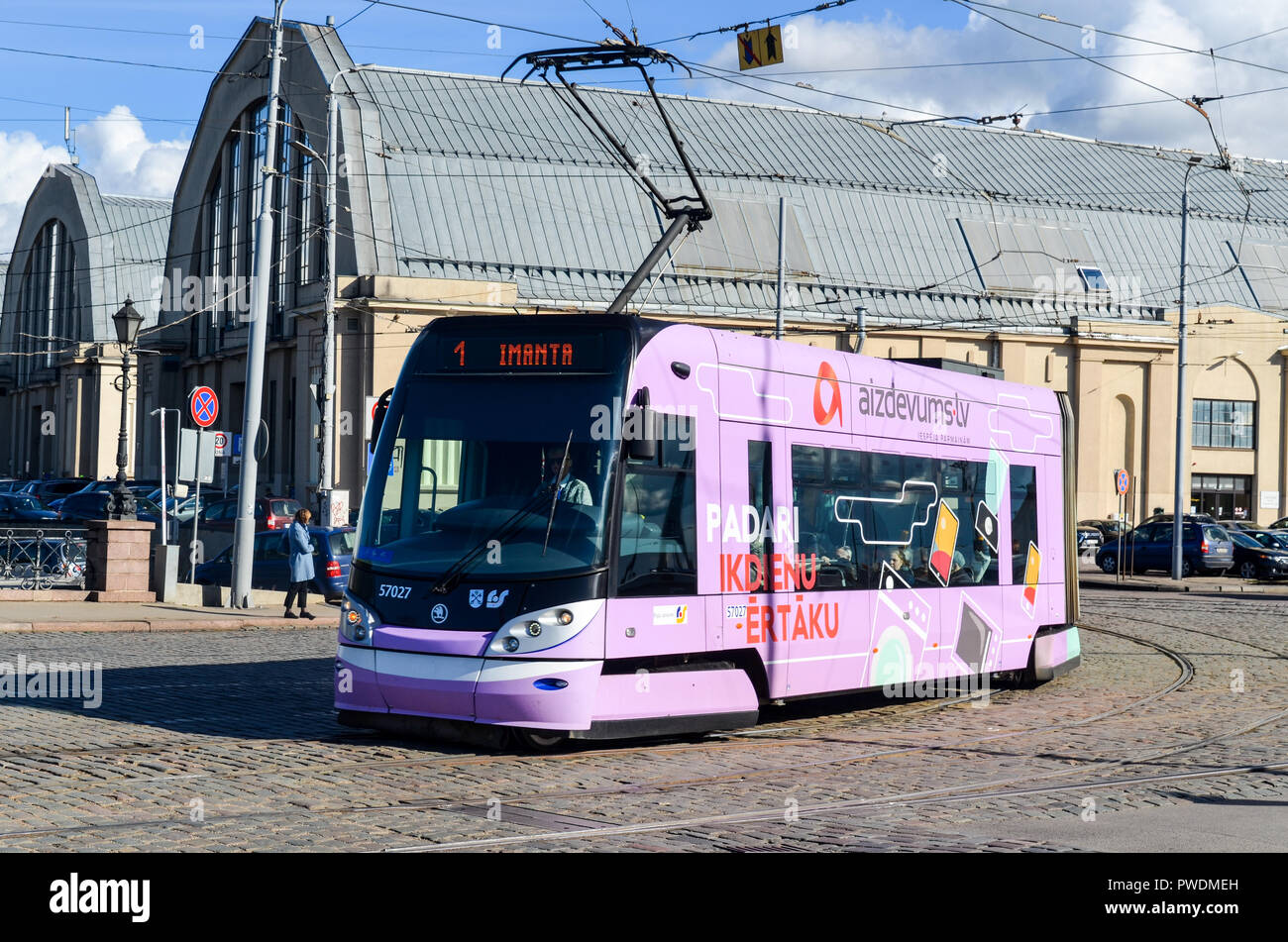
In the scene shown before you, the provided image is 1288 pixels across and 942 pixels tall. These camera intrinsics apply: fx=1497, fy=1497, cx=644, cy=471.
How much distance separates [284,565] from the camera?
2630 cm

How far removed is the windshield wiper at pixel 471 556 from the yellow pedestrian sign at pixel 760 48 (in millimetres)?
10917

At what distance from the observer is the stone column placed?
78.8 ft

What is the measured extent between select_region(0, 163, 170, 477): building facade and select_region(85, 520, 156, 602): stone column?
40927 mm

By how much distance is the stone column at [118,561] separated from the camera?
2403 cm

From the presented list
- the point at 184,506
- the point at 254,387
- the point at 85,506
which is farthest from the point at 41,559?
the point at 85,506

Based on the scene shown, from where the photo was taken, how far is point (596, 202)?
47.8 meters

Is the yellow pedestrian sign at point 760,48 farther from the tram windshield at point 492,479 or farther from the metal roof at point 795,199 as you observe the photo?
the metal roof at point 795,199

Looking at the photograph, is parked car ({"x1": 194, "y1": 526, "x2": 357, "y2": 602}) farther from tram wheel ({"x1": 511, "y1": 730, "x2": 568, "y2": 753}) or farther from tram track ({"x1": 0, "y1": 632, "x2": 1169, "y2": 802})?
tram wheel ({"x1": 511, "y1": 730, "x2": 568, "y2": 753})

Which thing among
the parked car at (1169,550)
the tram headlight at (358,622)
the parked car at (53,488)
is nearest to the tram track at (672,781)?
the tram headlight at (358,622)

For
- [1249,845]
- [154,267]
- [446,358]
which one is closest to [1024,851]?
[1249,845]

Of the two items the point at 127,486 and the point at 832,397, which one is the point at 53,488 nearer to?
the point at 127,486

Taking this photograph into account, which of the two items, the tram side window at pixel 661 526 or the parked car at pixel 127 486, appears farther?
the parked car at pixel 127 486

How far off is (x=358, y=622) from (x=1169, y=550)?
34184mm
